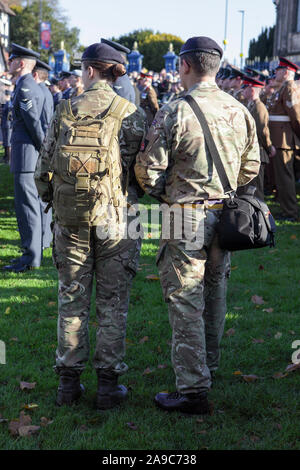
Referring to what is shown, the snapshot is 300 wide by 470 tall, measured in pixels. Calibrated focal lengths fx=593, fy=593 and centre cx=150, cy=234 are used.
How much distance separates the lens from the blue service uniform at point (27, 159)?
6973 mm

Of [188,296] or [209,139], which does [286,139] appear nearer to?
[209,139]

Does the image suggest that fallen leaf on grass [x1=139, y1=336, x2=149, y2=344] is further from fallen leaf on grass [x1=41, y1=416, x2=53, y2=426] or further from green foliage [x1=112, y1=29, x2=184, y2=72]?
green foliage [x1=112, y1=29, x2=184, y2=72]

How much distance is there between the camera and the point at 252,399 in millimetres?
4227

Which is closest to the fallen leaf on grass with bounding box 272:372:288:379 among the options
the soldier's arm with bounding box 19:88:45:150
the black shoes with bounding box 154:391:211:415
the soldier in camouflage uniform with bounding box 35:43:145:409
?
the black shoes with bounding box 154:391:211:415

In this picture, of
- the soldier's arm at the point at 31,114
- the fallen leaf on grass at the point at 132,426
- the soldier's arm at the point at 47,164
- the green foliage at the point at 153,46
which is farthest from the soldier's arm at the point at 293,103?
the green foliage at the point at 153,46

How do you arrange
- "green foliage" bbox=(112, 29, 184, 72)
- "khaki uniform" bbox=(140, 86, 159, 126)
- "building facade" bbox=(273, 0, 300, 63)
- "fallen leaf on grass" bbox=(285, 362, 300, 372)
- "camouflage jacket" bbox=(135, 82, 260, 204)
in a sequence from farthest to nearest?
"green foliage" bbox=(112, 29, 184, 72)
"building facade" bbox=(273, 0, 300, 63)
"khaki uniform" bbox=(140, 86, 159, 126)
"fallen leaf on grass" bbox=(285, 362, 300, 372)
"camouflage jacket" bbox=(135, 82, 260, 204)

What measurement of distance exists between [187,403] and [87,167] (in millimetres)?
1689

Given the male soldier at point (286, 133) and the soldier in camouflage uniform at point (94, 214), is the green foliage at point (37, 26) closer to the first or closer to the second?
the male soldier at point (286, 133)

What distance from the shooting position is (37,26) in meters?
79.2

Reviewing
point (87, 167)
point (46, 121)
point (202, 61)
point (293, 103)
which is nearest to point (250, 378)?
point (87, 167)

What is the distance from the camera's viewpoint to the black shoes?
3.94 metres

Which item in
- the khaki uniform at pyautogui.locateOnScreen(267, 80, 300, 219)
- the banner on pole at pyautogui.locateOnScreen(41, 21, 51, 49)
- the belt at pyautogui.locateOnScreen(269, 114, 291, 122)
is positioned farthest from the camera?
the banner on pole at pyautogui.locateOnScreen(41, 21, 51, 49)

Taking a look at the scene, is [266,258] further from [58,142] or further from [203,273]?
[58,142]

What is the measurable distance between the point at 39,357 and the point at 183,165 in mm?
2151
